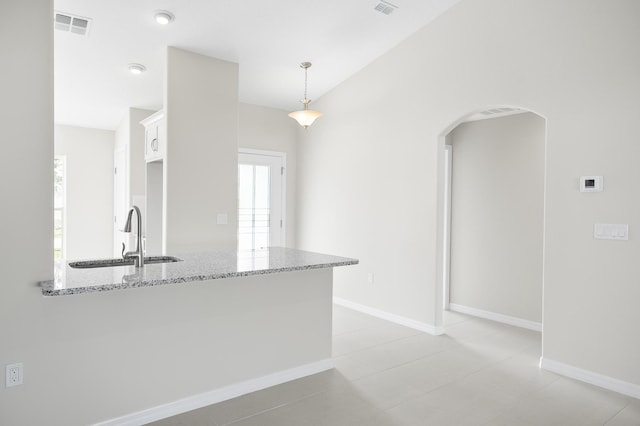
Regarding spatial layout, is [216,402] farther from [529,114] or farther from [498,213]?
[529,114]

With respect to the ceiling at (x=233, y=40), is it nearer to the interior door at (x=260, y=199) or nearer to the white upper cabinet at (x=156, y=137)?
the white upper cabinet at (x=156, y=137)

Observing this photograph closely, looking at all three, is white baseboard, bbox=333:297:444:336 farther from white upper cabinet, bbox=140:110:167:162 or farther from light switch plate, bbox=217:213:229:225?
white upper cabinet, bbox=140:110:167:162

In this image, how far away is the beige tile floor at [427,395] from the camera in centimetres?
257

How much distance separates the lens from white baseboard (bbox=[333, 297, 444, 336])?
14.2 feet

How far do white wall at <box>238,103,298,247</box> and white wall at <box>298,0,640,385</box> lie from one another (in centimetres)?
79

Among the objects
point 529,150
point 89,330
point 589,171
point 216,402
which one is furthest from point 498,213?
point 89,330

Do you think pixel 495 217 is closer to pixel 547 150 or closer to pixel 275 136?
pixel 547 150

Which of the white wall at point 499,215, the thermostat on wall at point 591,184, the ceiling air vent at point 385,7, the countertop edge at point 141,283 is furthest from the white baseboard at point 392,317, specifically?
the ceiling air vent at point 385,7

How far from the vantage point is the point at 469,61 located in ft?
13.0

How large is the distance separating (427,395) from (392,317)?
1871 millimetres

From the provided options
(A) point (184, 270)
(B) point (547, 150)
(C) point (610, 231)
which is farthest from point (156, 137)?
(C) point (610, 231)

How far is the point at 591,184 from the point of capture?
312 cm

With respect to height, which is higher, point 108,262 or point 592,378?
point 108,262

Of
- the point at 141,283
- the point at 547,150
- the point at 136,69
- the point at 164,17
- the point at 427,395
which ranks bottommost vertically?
the point at 427,395
